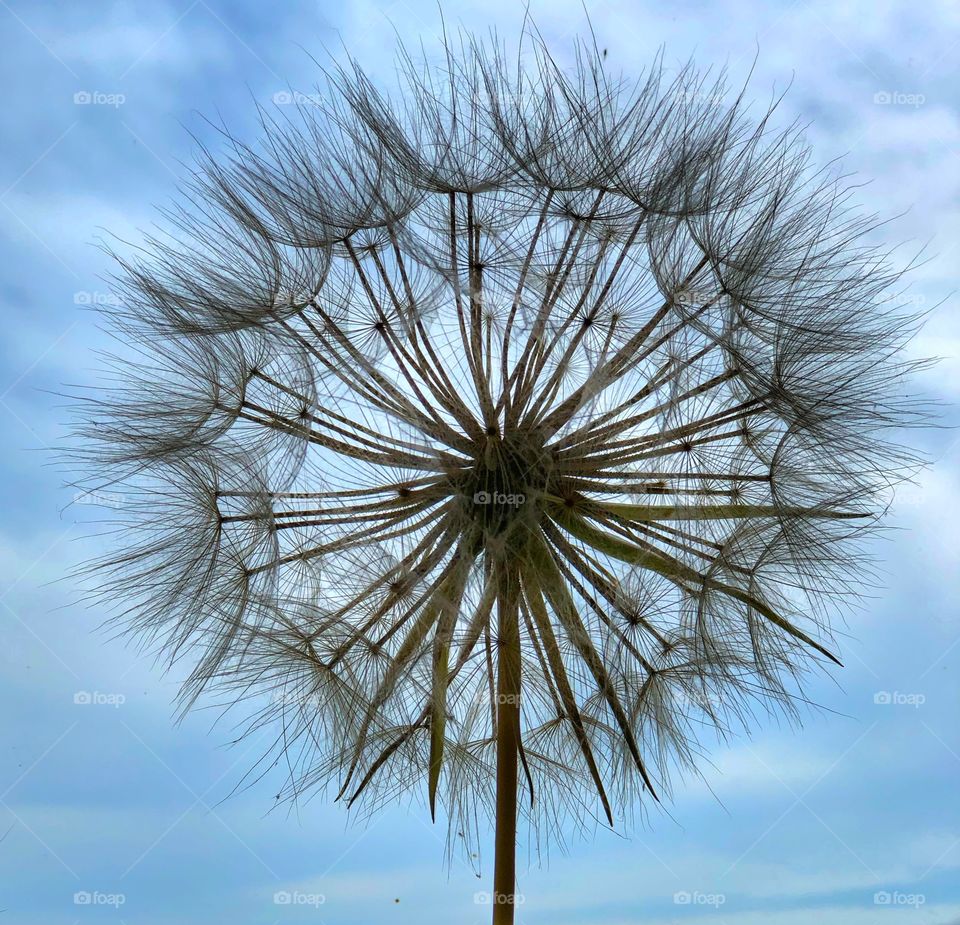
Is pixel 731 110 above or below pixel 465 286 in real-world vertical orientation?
above

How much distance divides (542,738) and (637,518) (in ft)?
5.66

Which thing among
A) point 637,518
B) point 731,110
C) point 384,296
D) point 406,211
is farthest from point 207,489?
point 731,110

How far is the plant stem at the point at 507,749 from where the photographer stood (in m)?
6.92

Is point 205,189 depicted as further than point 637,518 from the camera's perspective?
Yes

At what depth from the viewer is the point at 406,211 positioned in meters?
7.07

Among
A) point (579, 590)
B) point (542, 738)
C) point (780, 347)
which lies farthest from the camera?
point (542, 738)

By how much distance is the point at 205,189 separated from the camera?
7555 millimetres

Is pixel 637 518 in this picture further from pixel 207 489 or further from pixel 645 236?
pixel 207 489

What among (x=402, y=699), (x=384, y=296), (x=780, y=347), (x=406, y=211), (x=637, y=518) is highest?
(x=406, y=211)

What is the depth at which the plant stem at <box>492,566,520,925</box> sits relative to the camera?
272 inches

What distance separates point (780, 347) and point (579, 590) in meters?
1.95

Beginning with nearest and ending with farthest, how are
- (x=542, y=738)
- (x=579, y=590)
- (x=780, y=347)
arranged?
(x=780, y=347) < (x=579, y=590) < (x=542, y=738)

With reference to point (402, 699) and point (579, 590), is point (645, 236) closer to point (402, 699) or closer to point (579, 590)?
point (579, 590)

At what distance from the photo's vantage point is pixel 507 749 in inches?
282
